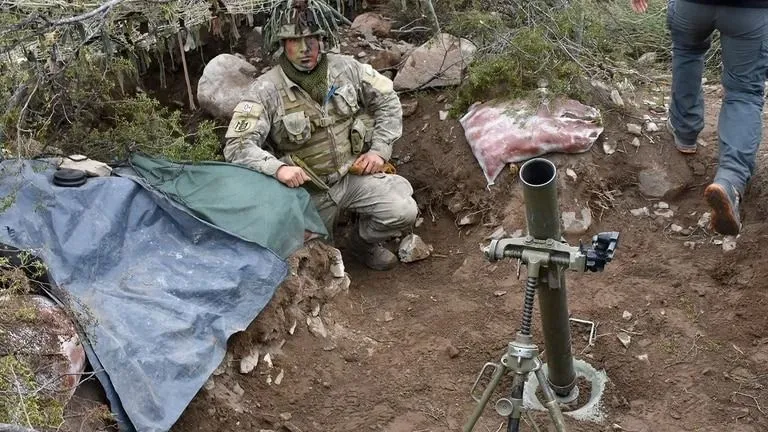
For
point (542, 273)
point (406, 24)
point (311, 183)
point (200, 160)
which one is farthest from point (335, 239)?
point (542, 273)

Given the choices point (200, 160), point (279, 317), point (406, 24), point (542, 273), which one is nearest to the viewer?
point (542, 273)

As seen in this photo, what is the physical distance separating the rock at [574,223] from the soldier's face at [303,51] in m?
1.68

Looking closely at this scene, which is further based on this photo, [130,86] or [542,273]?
[130,86]

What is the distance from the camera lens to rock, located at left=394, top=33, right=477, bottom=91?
19.0ft

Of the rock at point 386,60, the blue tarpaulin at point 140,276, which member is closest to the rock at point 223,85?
the rock at point 386,60

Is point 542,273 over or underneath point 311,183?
over

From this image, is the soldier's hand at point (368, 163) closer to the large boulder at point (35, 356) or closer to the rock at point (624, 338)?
the rock at point (624, 338)

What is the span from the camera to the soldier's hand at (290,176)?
4434 millimetres

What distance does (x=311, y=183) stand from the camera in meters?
4.77

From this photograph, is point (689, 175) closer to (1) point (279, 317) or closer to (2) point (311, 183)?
(2) point (311, 183)

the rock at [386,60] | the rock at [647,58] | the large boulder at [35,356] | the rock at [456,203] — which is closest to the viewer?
the large boulder at [35,356]

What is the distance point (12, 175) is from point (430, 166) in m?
2.59

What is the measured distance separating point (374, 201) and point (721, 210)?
6.30 ft

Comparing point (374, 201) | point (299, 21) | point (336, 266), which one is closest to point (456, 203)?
point (374, 201)
